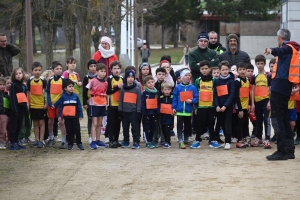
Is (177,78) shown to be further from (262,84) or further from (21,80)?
(21,80)

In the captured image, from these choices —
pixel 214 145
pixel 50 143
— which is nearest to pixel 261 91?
pixel 214 145

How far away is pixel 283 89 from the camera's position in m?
11.5

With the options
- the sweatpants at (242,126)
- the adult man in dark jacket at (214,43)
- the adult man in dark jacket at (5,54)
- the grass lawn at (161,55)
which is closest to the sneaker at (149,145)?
the sweatpants at (242,126)

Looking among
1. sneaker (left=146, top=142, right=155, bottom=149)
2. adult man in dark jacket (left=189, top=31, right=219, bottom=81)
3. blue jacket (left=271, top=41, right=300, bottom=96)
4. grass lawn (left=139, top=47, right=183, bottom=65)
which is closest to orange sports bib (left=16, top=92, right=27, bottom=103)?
sneaker (left=146, top=142, right=155, bottom=149)

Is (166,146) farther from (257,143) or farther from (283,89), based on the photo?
Result: (283,89)

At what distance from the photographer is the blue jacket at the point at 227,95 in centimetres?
1313

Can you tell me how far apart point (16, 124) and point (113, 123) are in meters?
1.90

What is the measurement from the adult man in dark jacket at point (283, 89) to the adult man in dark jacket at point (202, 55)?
8.99ft

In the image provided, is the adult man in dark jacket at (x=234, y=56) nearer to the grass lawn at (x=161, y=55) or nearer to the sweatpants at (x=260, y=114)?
the sweatpants at (x=260, y=114)

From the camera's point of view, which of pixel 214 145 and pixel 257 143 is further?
pixel 257 143

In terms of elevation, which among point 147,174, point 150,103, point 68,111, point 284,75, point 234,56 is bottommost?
point 147,174

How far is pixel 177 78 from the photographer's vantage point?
1488cm

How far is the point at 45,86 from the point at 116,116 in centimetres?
154

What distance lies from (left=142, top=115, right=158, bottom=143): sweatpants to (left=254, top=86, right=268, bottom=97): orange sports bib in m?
2.08
